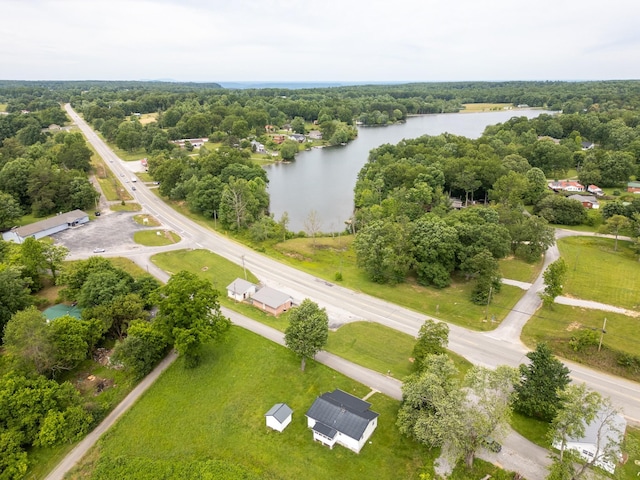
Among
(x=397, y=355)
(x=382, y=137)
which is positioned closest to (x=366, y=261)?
(x=397, y=355)

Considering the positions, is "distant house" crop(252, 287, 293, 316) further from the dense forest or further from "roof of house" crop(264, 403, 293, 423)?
"roof of house" crop(264, 403, 293, 423)

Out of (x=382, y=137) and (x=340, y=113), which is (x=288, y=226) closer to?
(x=382, y=137)

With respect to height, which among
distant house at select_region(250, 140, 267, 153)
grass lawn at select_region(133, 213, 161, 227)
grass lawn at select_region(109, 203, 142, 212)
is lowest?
grass lawn at select_region(133, 213, 161, 227)

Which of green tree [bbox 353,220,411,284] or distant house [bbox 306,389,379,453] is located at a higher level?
green tree [bbox 353,220,411,284]

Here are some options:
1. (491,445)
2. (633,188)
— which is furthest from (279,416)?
(633,188)

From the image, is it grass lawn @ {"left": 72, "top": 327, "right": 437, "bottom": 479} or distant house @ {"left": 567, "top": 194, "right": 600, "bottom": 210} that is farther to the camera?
distant house @ {"left": 567, "top": 194, "right": 600, "bottom": 210}

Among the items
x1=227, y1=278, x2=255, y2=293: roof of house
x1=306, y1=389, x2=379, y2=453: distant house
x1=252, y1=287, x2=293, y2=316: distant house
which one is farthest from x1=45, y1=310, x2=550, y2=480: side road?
x1=306, y1=389, x2=379, y2=453: distant house
